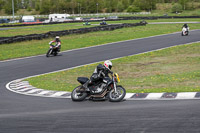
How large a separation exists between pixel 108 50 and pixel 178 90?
1845 cm

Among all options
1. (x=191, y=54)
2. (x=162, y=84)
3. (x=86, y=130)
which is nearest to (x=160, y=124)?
(x=86, y=130)

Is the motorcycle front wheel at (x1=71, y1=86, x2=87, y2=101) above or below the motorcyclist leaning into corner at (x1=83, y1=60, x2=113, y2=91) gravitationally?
below

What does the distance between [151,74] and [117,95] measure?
21.1ft

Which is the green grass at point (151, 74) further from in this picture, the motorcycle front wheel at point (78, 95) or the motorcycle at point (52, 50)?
the motorcycle at point (52, 50)

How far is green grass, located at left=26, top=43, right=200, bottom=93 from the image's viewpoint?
14.1 m

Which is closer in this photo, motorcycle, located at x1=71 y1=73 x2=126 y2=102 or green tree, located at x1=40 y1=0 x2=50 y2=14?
motorcycle, located at x1=71 y1=73 x2=126 y2=102

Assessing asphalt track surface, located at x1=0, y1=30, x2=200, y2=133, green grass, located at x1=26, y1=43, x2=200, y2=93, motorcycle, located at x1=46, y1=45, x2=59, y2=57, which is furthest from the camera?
motorcycle, located at x1=46, y1=45, x2=59, y2=57

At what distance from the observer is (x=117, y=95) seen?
1169 cm

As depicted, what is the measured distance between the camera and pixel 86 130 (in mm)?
8359

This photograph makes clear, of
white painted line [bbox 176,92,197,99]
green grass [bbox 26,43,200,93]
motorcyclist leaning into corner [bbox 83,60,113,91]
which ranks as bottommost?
green grass [bbox 26,43,200,93]

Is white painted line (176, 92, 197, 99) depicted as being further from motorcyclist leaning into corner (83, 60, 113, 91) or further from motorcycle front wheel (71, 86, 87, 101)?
motorcycle front wheel (71, 86, 87, 101)

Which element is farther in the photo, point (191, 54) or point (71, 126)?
point (191, 54)

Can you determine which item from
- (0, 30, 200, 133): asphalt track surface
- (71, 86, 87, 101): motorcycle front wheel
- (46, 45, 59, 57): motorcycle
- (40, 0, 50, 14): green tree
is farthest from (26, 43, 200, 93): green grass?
(40, 0, 50, 14): green tree

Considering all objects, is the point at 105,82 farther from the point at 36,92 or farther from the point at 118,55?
the point at 118,55
